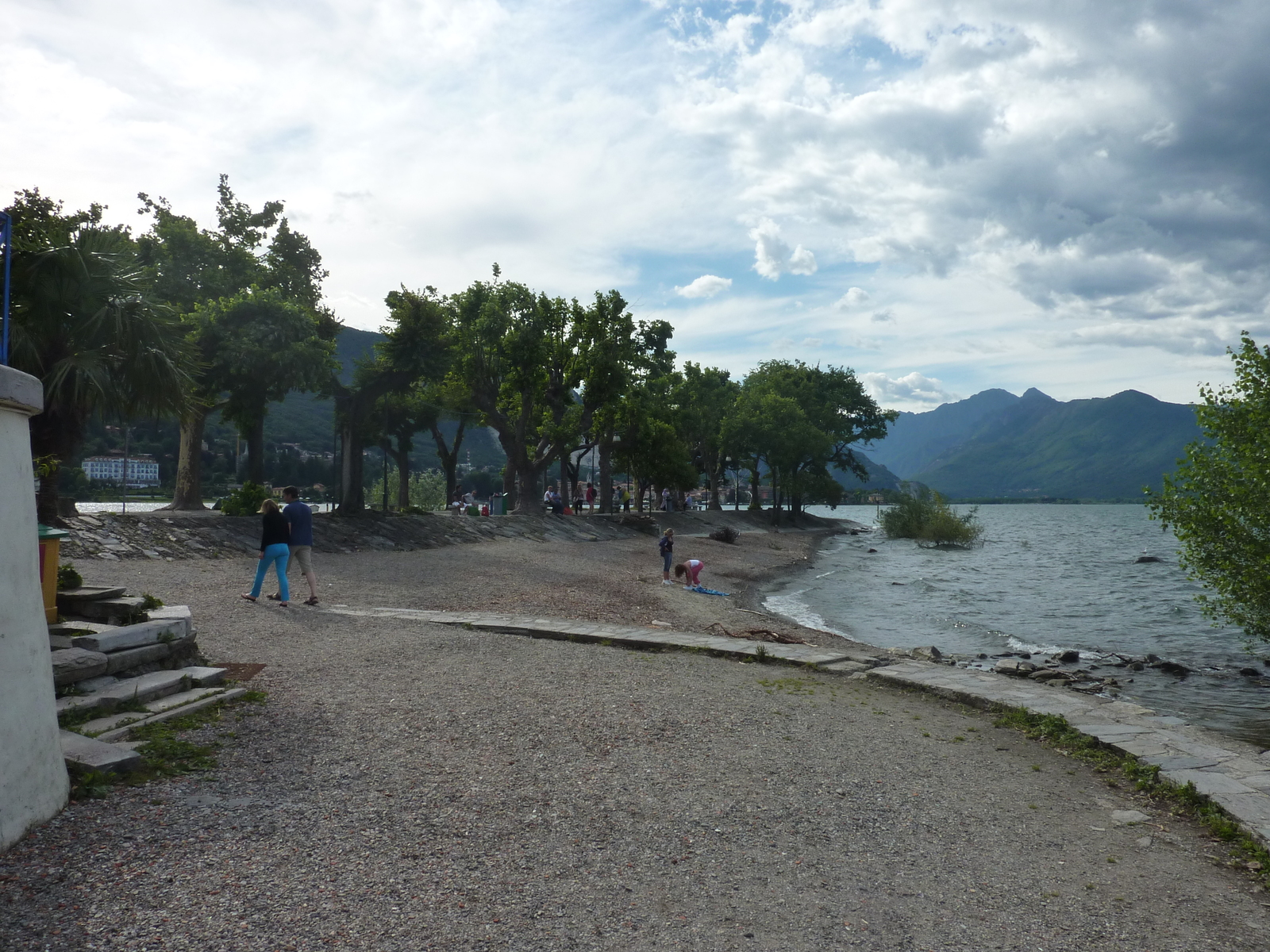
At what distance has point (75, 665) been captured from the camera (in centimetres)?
637

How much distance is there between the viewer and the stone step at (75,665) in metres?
6.27

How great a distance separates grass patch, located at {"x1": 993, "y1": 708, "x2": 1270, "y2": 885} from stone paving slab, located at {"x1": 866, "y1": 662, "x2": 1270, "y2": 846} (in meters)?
0.06

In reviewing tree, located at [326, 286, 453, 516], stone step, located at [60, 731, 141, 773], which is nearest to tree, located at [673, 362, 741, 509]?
tree, located at [326, 286, 453, 516]

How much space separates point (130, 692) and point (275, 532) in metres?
7.48

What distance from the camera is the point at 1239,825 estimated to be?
17.7 feet

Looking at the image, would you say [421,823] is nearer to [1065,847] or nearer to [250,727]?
[250,727]

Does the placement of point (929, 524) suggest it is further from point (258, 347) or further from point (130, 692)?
point (130, 692)

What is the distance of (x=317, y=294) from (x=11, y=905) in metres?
35.7

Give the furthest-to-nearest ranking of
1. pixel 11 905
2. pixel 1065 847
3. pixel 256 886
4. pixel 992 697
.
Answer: pixel 992 697 < pixel 1065 847 < pixel 256 886 < pixel 11 905

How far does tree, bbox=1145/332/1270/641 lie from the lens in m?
12.8

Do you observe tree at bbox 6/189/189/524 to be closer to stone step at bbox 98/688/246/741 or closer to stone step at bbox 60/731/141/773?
stone step at bbox 98/688/246/741

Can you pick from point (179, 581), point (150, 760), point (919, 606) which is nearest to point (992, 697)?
point (150, 760)

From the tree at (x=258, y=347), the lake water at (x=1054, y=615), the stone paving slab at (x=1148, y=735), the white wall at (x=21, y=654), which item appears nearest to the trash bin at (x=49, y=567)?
the white wall at (x=21, y=654)

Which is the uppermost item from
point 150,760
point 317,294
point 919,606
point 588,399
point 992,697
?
point 317,294
